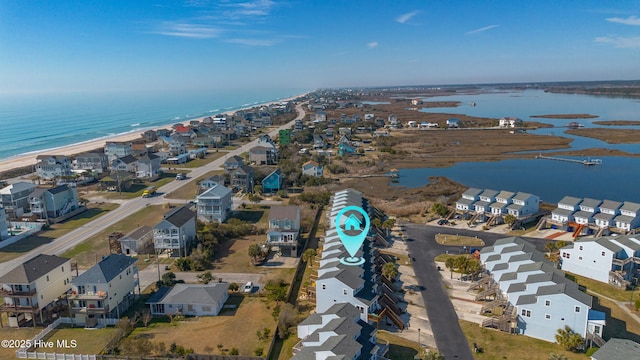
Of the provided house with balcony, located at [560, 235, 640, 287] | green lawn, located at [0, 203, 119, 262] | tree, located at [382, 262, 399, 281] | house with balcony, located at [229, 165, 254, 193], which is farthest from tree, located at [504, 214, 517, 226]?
green lawn, located at [0, 203, 119, 262]

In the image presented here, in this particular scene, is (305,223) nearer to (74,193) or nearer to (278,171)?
(278,171)

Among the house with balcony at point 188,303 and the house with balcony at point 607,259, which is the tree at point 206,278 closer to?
the house with balcony at point 188,303

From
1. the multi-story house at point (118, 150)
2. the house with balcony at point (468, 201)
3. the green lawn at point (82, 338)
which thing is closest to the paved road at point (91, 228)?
the green lawn at point (82, 338)

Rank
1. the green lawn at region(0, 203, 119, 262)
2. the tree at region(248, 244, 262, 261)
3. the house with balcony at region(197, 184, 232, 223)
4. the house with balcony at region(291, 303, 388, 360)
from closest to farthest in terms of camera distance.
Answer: the house with balcony at region(291, 303, 388, 360), the tree at region(248, 244, 262, 261), the green lawn at region(0, 203, 119, 262), the house with balcony at region(197, 184, 232, 223)

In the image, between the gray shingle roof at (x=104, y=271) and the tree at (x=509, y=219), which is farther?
the tree at (x=509, y=219)

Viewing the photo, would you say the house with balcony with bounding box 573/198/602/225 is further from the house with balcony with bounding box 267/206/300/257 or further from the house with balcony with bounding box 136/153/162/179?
the house with balcony with bounding box 136/153/162/179

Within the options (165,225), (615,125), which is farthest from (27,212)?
(615,125)
